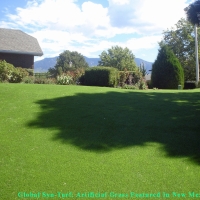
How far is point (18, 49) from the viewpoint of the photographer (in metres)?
26.1

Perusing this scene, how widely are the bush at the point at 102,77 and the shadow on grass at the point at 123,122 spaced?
7693mm

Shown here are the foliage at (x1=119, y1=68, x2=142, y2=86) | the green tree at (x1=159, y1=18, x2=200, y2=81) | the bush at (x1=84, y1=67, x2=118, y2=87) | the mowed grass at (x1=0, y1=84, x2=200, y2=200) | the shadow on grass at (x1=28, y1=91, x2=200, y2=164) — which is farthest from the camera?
the green tree at (x1=159, y1=18, x2=200, y2=81)

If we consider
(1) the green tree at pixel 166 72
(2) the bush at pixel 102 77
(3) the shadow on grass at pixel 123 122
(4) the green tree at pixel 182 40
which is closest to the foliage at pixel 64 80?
(2) the bush at pixel 102 77

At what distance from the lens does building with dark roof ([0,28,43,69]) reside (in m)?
25.7

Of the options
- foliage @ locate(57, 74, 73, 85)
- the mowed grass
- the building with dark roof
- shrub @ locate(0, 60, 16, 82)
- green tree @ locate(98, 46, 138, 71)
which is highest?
green tree @ locate(98, 46, 138, 71)

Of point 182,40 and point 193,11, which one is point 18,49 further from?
point 182,40

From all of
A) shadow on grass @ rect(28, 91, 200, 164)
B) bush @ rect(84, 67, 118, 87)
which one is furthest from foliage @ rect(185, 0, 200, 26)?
bush @ rect(84, 67, 118, 87)

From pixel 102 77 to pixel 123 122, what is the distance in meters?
10.3

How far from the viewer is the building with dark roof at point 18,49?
25734 mm

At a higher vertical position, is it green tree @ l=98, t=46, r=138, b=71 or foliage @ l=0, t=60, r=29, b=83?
green tree @ l=98, t=46, r=138, b=71

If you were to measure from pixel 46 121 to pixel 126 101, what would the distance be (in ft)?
10.1

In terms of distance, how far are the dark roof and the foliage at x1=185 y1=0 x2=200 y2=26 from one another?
19661 mm

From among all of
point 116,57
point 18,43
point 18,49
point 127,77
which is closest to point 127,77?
point 127,77

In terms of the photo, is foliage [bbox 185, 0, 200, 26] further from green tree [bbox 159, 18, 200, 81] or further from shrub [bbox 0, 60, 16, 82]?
green tree [bbox 159, 18, 200, 81]
